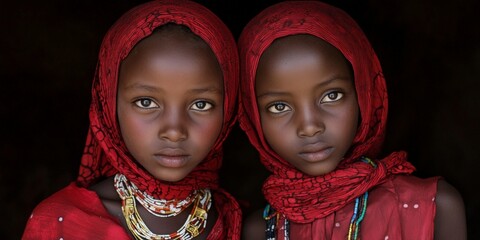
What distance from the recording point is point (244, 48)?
2.73m

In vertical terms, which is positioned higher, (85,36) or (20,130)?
(85,36)

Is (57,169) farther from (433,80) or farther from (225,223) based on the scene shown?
(433,80)

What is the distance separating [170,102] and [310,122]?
41 centimetres

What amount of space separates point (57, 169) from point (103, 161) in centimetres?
→ 147

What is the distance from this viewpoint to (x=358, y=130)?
2666mm

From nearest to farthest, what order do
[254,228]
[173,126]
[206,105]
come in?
[173,126], [206,105], [254,228]

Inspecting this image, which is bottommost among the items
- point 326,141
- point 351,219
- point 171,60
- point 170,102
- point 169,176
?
point 351,219

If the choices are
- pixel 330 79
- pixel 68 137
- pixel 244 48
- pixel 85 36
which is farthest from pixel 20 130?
pixel 330 79

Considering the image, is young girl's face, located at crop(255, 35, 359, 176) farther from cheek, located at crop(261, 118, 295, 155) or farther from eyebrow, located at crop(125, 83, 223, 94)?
eyebrow, located at crop(125, 83, 223, 94)

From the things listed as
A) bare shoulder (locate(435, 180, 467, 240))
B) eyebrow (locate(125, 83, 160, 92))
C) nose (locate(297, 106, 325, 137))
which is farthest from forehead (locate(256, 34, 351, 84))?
bare shoulder (locate(435, 180, 467, 240))

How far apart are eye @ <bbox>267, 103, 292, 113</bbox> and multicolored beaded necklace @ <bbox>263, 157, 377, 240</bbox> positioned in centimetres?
32

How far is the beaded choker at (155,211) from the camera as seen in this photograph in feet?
8.61

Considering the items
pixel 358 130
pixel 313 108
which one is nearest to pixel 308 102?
pixel 313 108

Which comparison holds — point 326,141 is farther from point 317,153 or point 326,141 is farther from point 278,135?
point 278,135
